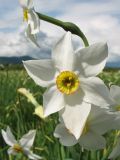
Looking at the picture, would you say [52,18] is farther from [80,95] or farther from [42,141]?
[42,141]

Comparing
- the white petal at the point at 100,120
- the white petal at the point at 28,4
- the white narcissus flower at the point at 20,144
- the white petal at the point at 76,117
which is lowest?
the white narcissus flower at the point at 20,144

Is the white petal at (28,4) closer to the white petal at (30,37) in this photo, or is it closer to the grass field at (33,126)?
the white petal at (30,37)

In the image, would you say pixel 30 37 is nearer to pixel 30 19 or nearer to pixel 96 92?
pixel 30 19

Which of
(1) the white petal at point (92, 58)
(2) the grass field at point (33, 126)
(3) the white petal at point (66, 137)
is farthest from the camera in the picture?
(2) the grass field at point (33, 126)

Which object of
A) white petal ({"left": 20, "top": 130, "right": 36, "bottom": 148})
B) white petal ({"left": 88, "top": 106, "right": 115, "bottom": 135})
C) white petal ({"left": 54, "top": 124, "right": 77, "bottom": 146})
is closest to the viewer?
white petal ({"left": 88, "top": 106, "right": 115, "bottom": 135})

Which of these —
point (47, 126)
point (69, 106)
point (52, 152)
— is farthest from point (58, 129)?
point (47, 126)

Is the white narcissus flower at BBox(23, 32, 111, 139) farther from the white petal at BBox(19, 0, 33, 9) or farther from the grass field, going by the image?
the grass field

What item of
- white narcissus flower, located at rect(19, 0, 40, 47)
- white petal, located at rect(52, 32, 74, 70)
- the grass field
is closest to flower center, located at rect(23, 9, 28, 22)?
white narcissus flower, located at rect(19, 0, 40, 47)

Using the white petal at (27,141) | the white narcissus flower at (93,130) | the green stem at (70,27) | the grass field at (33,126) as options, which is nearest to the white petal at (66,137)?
the white narcissus flower at (93,130)
